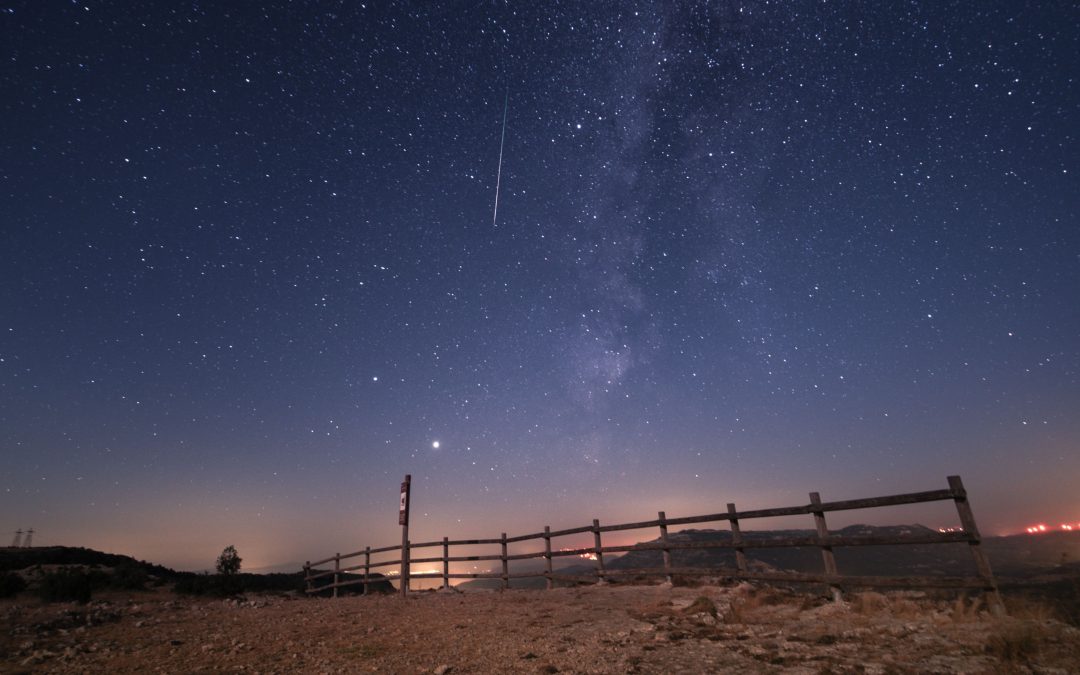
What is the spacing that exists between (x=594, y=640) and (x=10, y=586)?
1864 centimetres

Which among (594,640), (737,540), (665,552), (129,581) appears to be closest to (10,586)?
(129,581)

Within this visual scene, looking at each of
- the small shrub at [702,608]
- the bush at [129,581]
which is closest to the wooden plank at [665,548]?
the small shrub at [702,608]

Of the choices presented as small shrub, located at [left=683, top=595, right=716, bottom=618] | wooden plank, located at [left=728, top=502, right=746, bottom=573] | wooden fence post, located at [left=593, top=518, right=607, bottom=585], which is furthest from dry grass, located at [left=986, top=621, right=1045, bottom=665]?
wooden fence post, located at [left=593, top=518, right=607, bottom=585]

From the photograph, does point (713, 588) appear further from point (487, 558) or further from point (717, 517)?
point (487, 558)

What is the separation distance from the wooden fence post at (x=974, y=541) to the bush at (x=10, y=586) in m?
23.2

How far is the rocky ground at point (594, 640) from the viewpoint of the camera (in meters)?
4.80

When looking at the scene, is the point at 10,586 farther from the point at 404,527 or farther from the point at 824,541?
the point at 824,541

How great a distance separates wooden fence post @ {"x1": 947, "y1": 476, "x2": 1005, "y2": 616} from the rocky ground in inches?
8.6

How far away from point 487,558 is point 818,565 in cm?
12962

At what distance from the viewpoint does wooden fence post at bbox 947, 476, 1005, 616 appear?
6484 mm

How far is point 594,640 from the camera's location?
20.6 feet

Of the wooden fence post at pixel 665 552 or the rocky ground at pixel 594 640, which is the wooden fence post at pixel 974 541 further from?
the wooden fence post at pixel 665 552

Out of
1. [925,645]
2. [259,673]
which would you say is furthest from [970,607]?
[259,673]

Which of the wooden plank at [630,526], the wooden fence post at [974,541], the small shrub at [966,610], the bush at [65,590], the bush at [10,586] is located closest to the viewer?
the small shrub at [966,610]
